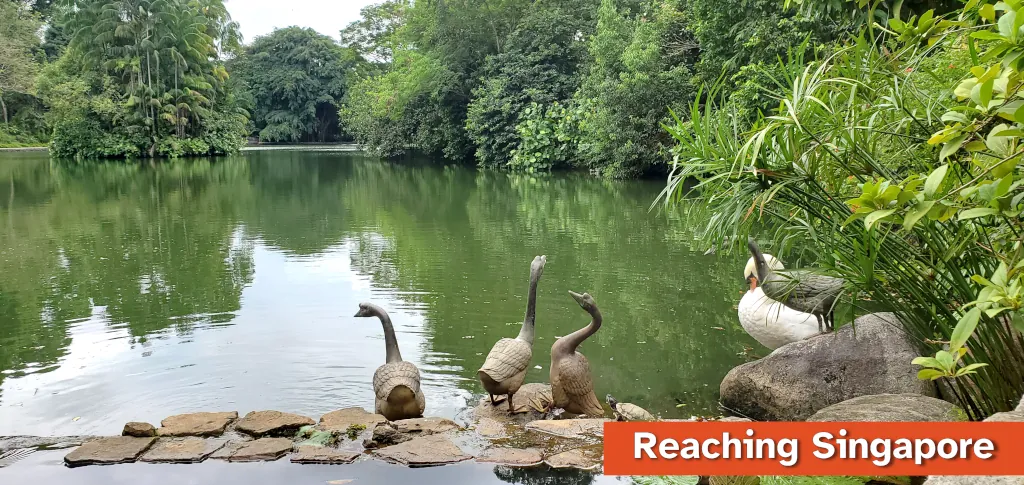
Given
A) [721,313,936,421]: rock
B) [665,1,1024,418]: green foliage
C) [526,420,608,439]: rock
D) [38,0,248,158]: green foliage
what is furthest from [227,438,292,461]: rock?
Result: [38,0,248,158]: green foliage

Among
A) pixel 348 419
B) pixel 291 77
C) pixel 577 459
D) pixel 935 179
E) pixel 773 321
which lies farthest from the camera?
pixel 291 77

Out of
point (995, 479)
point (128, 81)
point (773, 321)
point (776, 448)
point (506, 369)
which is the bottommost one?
point (506, 369)

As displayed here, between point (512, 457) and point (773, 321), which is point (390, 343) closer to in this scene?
point (512, 457)

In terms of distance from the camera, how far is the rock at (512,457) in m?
4.04

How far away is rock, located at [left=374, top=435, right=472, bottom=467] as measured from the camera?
4121mm

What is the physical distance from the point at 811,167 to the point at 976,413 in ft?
4.35

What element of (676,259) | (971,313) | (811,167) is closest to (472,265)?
(676,259)

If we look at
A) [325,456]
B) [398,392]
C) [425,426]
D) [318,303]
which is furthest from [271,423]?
[318,303]

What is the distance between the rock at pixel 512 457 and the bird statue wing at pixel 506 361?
71 cm

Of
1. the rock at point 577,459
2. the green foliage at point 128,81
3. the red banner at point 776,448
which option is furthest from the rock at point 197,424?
the green foliage at point 128,81

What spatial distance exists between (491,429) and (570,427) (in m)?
0.46

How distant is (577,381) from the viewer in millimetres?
4930

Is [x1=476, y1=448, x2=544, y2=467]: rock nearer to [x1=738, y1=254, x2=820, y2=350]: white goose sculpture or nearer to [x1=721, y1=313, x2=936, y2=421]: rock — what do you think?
[x1=721, y1=313, x2=936, y2=421]: rock

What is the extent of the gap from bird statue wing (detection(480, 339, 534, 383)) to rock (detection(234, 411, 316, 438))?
1.13m
